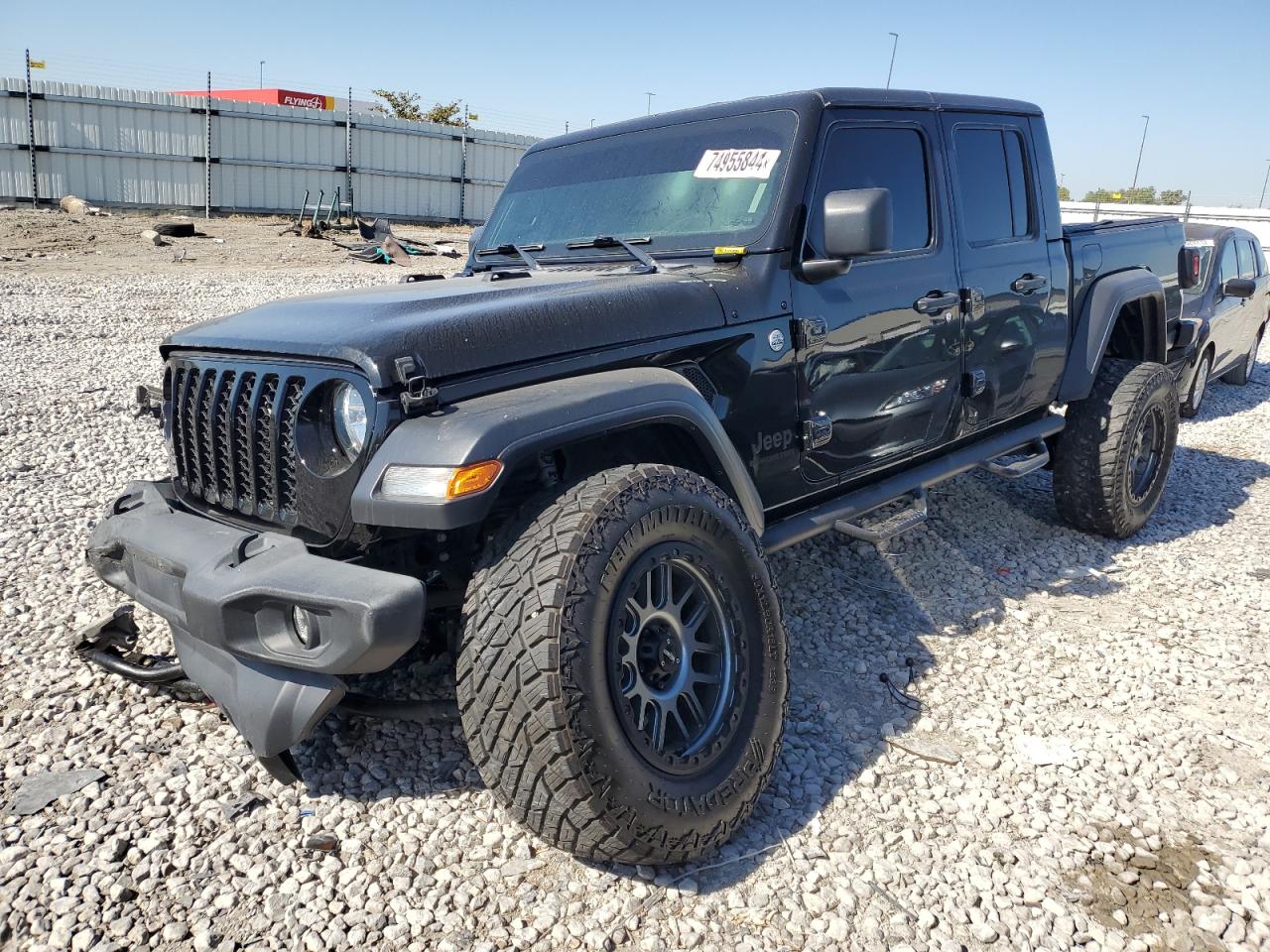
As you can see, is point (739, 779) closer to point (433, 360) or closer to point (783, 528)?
point (783, 528)

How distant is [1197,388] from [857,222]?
22.0 feet

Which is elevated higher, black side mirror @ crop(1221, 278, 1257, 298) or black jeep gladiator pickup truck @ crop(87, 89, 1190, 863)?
black side mirror @ crop(1221, 278, 1257, 298)

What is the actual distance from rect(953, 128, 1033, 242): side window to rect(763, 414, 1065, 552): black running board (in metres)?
0.93

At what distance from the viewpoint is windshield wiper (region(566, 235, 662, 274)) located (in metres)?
3.14

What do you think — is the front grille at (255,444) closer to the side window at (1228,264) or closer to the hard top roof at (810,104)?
the hard top roof at (810,104)

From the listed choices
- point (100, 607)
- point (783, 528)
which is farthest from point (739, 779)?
point (100, 607)

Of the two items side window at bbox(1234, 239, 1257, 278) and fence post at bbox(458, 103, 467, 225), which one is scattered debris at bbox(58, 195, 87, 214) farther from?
side window at bbox(1234, 239, 1257, 278)

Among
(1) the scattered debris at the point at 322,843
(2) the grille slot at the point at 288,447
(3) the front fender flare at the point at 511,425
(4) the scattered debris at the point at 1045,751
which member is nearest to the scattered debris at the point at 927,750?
(4) the scattered debris at the point at 1045,751

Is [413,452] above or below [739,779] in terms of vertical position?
above

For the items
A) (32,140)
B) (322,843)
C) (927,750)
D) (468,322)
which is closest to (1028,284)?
(927,750)

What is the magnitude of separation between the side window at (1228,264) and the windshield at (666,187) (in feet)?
23.9

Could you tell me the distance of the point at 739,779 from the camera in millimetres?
2449

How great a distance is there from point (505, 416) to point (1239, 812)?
7.93ft

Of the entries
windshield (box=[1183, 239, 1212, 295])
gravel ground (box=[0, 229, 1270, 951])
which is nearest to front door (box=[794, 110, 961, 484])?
gravel ground (box=[0, 229, 1270, 951])
